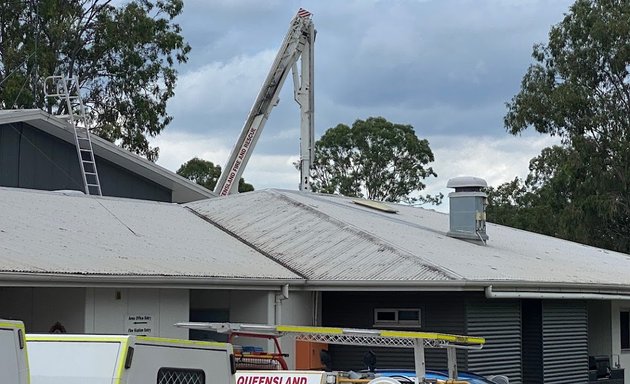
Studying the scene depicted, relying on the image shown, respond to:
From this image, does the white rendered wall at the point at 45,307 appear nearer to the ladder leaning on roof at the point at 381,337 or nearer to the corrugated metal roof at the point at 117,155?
the ladder leaning on roof at the point at 381,337

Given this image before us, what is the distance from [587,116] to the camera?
147ft

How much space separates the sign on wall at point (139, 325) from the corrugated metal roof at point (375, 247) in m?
3.29

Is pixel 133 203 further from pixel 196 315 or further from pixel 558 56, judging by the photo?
pixel 558 56

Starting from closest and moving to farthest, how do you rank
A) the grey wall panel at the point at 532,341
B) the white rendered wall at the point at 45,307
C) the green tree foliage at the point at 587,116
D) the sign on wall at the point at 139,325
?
the white rendered wall at the point at 45,307, the sign on wall at the point at 139,325, the grey wall panel at the point at 532,341, the green tree foliage at the point at 587,116

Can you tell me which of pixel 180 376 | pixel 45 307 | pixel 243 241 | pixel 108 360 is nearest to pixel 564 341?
pixel 243 241

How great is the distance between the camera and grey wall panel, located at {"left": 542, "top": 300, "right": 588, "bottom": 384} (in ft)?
70.1

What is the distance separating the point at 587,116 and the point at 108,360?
39.6m

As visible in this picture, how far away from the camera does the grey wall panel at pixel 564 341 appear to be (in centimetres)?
2138

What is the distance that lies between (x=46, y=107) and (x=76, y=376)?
117ft

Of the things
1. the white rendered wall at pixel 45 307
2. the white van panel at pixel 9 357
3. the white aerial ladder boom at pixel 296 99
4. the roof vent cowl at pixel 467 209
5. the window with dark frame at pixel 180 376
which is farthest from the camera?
the white aerial ladder boom at pixel 296 99

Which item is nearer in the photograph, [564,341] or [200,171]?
[564,341]

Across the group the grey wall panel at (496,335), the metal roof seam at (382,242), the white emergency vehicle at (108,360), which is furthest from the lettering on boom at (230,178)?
the white emergency vehicle at (108,360)

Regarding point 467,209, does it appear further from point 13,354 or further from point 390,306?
point 13,354

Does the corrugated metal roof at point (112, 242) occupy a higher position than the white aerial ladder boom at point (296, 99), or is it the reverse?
the white aerial ladder boom at point (296, 99)
